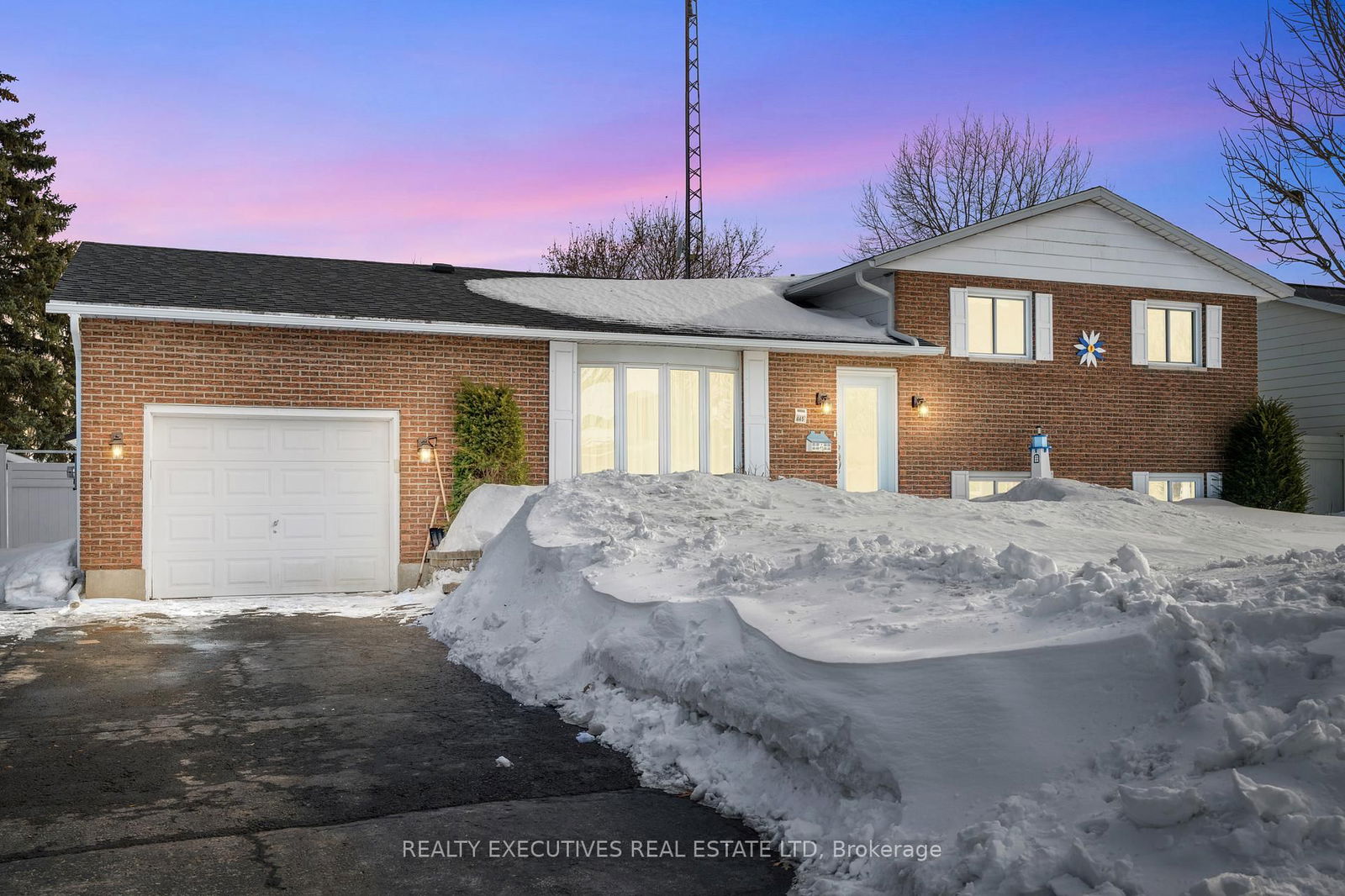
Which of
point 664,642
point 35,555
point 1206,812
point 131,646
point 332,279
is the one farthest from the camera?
point 332,279

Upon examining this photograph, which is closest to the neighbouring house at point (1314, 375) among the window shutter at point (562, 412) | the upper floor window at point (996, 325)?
the upper floor window at point (996, 325)

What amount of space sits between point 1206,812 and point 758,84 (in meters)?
24.6

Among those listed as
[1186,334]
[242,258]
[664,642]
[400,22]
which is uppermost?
[400,22]

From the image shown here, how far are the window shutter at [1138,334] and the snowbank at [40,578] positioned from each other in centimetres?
1644

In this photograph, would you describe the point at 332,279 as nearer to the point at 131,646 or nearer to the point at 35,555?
the point at 35,555

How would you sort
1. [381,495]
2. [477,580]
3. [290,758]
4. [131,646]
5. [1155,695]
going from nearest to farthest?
[1155,695] → [290,758] → [131,646] → [477,580] → [381,495]

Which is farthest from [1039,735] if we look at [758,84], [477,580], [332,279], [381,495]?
[758,84]

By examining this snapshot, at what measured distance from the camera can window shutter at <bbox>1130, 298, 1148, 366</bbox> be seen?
17156mm

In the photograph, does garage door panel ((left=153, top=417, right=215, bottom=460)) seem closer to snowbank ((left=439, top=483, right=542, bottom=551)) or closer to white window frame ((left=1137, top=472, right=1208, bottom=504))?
snowbank ((left=439, top=483, right=542, bottom=551))

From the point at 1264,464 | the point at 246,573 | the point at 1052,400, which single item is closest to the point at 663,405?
the point at 246,573

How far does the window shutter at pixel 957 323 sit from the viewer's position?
16.1 metres

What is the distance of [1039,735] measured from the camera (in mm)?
3584

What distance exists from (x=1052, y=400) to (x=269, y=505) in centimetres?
1240

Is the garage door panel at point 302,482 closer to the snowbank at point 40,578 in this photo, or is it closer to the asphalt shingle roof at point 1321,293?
the snowbank at point 40,578
